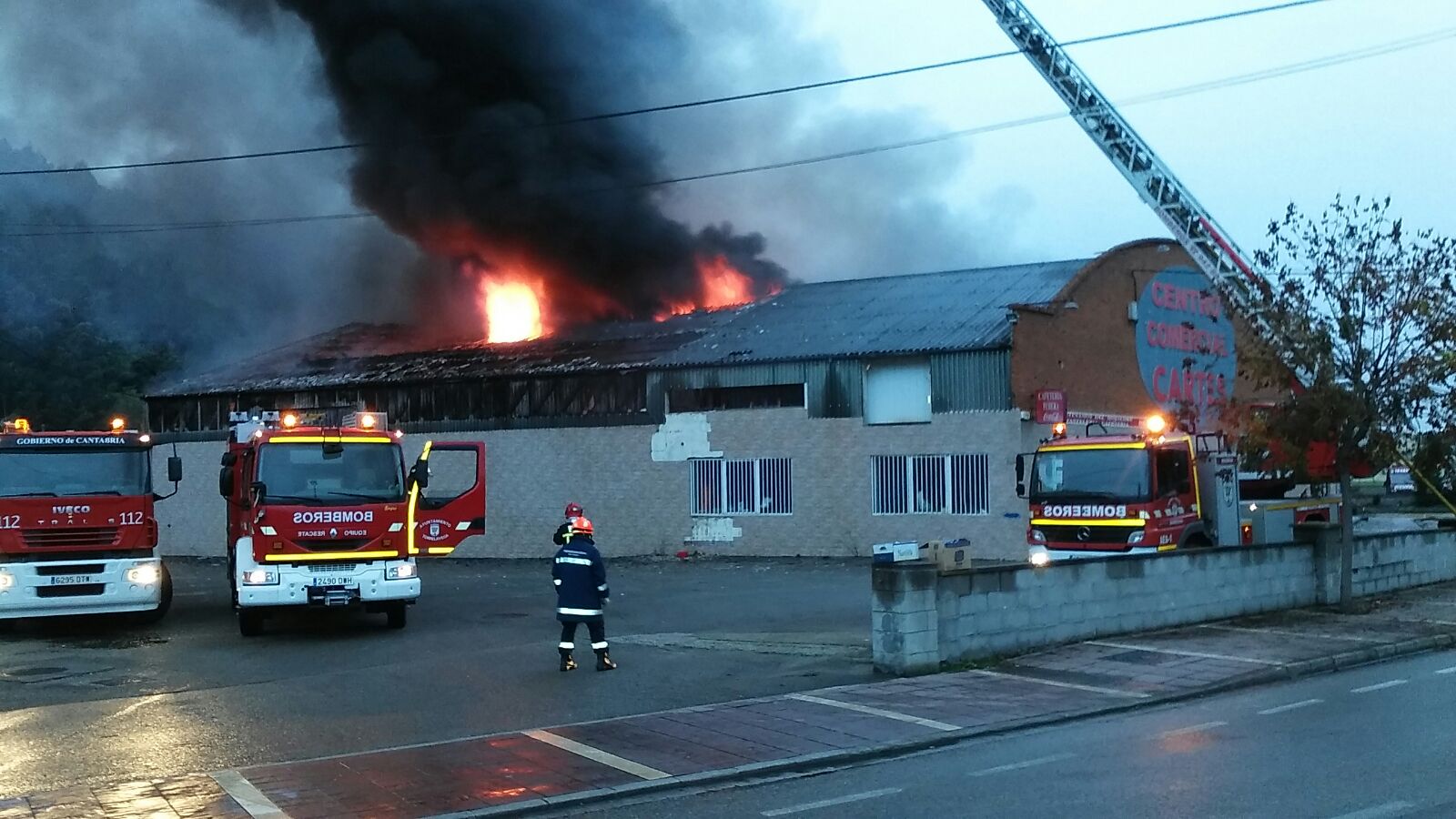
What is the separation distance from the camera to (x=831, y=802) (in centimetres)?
716

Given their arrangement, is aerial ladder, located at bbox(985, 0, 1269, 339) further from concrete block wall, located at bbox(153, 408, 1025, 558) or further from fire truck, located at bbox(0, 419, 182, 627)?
fire truck, located at bbox(0, 419, 182, 627)

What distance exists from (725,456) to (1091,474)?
38.4ft

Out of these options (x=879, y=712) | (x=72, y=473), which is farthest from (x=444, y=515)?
(x=879, y=712)

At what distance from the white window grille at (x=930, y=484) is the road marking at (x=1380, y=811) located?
1797cm

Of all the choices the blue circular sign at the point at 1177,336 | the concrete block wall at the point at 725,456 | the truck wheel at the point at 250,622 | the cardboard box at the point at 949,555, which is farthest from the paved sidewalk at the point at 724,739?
the blue circular sign at the point at 1177,336

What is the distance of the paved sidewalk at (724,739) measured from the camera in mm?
7273

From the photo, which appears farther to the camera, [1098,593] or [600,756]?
[1098,593]

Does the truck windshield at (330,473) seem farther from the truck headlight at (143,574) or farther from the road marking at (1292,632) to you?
the road marking at (1292,632)

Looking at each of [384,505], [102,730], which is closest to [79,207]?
[384,505]

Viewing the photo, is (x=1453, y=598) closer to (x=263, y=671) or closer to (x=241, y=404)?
(x=263, y=671)

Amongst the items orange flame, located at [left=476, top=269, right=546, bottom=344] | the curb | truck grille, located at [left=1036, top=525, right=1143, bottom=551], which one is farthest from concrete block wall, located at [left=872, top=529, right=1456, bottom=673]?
orange flame, located at [left=476, top=269, right=546, bottom=344]

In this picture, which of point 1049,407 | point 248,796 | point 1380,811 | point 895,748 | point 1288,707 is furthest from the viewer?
point 1049,407

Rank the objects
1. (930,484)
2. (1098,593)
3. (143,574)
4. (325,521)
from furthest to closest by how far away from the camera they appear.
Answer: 1. (930,484)
2. (143,574)
3. (325,521)
4. (1098,593)

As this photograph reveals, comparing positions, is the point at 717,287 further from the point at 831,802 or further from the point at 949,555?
the point at 831,802
